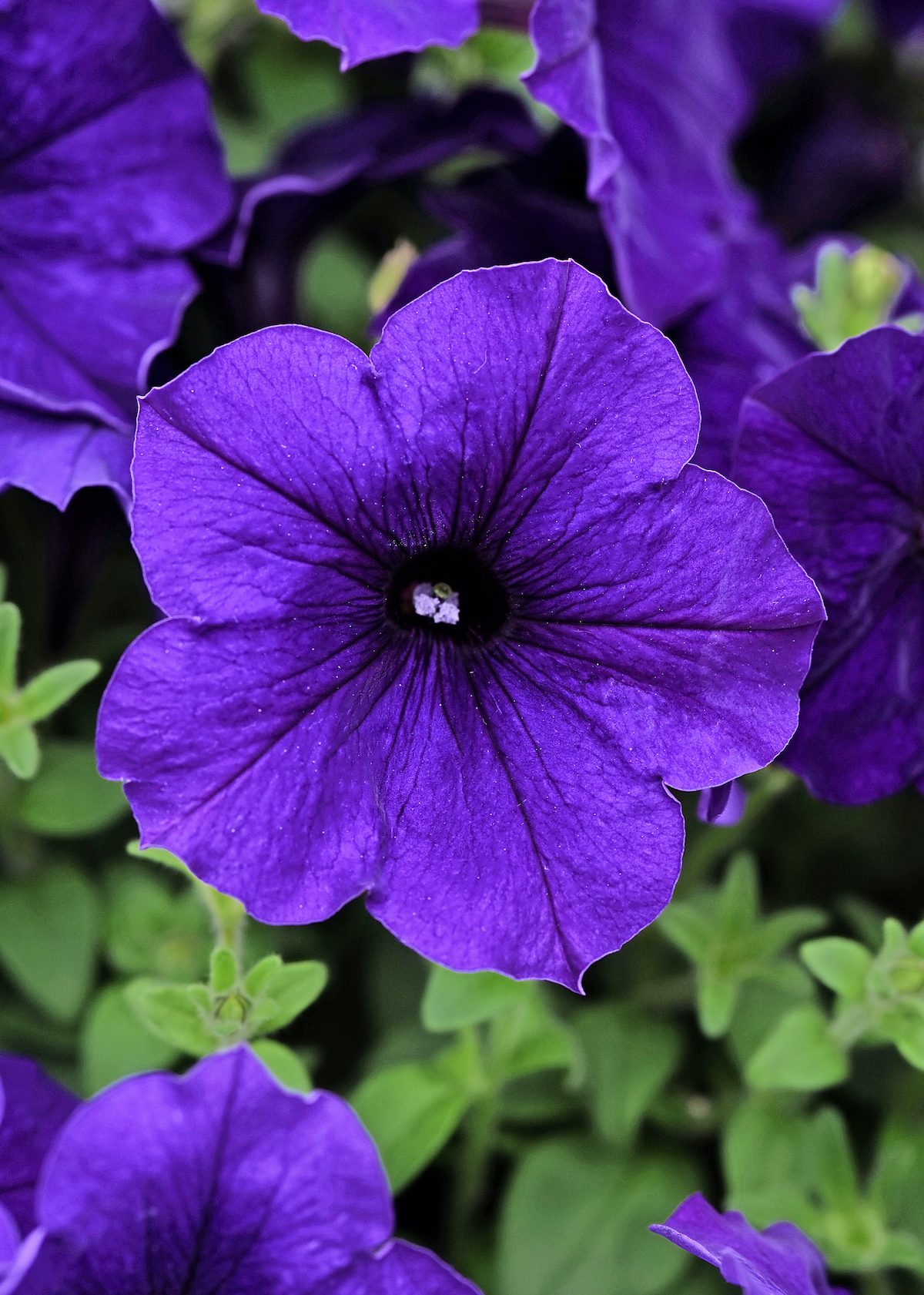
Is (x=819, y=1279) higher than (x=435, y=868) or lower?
lower

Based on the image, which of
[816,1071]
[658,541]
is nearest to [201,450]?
[658,541]

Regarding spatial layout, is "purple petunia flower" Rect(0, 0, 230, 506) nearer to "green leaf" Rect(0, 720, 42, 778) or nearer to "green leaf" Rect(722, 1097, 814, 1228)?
"green leaf" Rect(0, 720, 42, 778)

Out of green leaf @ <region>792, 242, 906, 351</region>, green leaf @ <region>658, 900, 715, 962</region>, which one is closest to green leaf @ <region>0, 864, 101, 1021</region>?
green leaf @ <region>658, 900, 715, 962</region>

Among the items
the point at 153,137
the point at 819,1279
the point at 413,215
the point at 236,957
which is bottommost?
the point at 819,1279

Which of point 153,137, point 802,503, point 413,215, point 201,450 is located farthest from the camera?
point 413,215

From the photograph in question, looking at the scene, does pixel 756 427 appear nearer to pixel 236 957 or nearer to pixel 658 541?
pixel 658 541

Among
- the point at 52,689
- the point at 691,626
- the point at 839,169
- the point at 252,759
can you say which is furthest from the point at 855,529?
the point at 839,169

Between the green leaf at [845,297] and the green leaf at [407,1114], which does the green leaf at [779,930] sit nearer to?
the green leaf at [407,1114]

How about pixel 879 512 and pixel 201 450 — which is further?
pixel 879 512

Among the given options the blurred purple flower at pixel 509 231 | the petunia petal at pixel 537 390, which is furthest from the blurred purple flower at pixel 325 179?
the petunia petal at pixel 537 390
